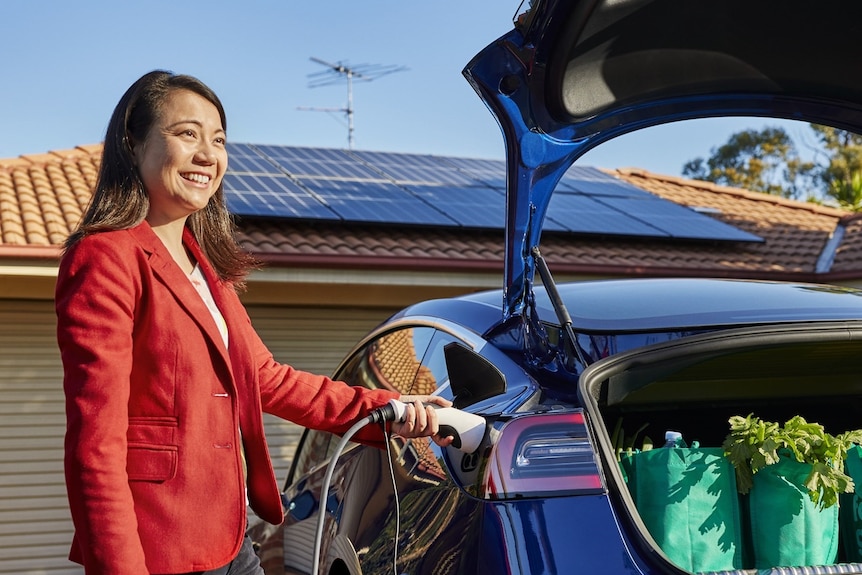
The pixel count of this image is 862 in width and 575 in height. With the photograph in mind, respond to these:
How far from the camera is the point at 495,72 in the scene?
281 centimetres

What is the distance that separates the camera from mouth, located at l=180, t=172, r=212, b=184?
2279mm

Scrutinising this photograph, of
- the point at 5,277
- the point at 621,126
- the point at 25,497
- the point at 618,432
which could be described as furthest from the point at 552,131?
the point at 25,497

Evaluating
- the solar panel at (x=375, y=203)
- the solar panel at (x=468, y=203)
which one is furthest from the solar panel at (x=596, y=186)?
the solar panel at (x=375, y=203)

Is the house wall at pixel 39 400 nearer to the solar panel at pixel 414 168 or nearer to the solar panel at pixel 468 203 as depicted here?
the solar panel at pixel 468 203

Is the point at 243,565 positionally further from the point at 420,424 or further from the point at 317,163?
the point at 317,163

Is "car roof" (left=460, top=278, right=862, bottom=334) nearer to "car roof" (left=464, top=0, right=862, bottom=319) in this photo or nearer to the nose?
"car roof" (left=464, top=0, right=862, bottom=319)

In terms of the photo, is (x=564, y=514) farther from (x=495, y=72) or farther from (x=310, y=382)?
(x=495, y=72)

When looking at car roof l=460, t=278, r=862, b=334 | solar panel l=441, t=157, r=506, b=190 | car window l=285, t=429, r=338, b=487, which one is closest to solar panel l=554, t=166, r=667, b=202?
solar panel l=441, t=157, r=506, b=190

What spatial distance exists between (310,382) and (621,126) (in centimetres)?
119

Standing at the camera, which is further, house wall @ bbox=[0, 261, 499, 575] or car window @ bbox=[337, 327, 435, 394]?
house wall @ bbox=[0, 261, 499, 575]

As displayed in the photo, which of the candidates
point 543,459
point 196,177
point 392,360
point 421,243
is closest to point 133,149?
point 196,177

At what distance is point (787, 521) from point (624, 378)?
53cm

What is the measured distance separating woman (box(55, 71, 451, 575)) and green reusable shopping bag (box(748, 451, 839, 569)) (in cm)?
83

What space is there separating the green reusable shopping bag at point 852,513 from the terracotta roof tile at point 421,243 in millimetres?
6594
